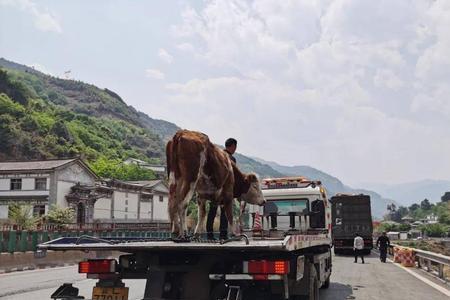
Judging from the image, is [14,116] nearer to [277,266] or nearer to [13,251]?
[13,251]

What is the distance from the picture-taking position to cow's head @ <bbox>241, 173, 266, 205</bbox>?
8234 millimetres

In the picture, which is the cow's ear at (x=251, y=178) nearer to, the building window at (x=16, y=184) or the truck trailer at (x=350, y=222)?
the truck trailer at (x=350, y=222)

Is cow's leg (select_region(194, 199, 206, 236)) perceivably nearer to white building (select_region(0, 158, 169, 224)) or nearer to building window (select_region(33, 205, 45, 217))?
white building (select_region(0, 158, 169, 224))

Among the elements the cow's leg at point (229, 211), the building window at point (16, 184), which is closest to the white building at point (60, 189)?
the building window at point (16, 184)

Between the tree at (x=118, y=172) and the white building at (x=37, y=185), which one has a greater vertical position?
the tree at (x=118, y=172)

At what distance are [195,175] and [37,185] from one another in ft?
168

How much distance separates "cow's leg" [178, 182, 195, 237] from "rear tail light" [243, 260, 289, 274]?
1.20 meters

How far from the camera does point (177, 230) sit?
265 inches

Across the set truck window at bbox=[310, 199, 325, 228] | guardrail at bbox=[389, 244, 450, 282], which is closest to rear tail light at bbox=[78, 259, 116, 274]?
truck window at bbox=[310, 199, 325, 228]

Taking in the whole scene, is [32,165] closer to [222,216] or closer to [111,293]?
[222,216]

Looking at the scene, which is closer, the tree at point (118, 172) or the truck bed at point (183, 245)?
the truck bed at point (183, 245)

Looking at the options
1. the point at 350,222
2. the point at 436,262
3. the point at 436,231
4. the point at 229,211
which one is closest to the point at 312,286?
the point at 229,211

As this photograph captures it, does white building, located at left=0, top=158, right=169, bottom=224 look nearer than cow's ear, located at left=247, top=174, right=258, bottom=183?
No

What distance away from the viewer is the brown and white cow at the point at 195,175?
22.3 ft
